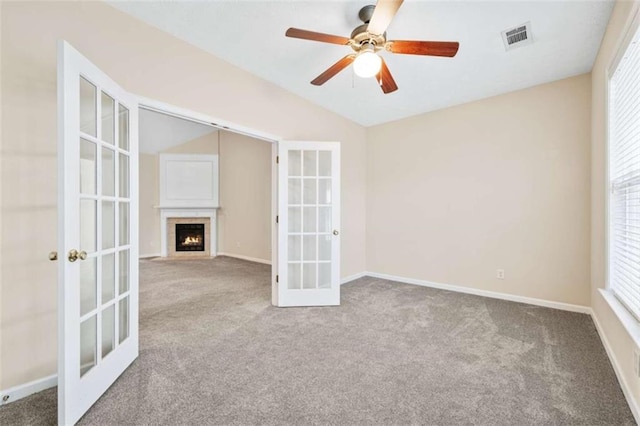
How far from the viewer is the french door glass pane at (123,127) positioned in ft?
6.79

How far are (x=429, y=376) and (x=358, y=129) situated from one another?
3.78 metres

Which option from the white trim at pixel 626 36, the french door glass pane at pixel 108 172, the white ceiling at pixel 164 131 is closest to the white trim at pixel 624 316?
the white trim at pixel 626 36

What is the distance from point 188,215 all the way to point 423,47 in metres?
6.55

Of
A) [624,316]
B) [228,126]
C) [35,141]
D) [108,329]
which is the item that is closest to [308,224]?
[228,126]

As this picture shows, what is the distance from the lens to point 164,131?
255 inches

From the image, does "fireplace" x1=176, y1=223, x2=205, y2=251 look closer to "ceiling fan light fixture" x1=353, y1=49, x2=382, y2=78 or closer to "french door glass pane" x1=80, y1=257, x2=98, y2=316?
"french door glass pane" x1=80, y1=257, x2=98, y2=316

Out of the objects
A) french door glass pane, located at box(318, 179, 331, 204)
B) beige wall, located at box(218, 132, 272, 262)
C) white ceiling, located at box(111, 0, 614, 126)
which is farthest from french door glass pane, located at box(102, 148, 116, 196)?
beige wall, located at box(218, 132, 272, 262)

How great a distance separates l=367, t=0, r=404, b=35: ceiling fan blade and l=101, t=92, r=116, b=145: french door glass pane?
1798mm

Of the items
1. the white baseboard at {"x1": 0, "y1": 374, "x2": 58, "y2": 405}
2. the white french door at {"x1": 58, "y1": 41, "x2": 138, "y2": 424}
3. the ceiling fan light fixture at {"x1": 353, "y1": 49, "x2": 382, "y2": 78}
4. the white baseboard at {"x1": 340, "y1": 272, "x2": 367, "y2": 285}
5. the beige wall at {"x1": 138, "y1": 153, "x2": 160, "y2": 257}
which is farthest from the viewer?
the beige wall at {"x1": 138, "y1": 153, "x2": 160, "y2": 257}

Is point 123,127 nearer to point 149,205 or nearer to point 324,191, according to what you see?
point 324,191

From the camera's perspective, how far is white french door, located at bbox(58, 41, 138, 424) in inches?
58.9

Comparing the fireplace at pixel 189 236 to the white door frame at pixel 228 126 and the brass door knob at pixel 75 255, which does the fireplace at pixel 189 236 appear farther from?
the brass door knob at pixel 75 255

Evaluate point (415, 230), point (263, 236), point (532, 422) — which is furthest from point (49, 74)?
point (263, 236)

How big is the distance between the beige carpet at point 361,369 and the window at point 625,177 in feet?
2.20
